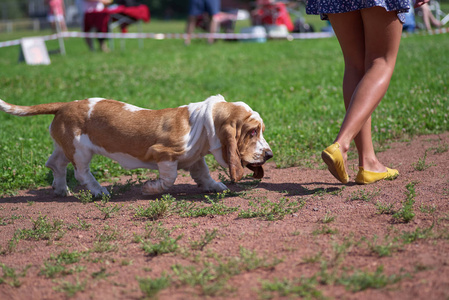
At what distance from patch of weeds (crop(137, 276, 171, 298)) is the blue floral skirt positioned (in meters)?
2.31

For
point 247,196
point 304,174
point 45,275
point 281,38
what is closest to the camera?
point 45,275

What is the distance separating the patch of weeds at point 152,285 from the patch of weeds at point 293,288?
1.53 feet

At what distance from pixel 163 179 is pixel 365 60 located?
1.77 m

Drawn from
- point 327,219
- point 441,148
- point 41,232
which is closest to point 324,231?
point 327,219

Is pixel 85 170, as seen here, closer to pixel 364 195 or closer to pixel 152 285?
pixel 152 285

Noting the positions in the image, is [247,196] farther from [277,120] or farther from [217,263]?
[277,120]

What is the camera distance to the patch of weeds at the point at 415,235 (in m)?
2.71

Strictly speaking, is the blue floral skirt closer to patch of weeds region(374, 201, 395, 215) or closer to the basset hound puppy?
the basset hound puppy

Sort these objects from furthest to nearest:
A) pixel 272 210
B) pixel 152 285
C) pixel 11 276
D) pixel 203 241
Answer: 1. pixel 272 210
2. pixel 203 241
3. pixel 11 276
4. pixel 152 285

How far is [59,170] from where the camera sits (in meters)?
4.41

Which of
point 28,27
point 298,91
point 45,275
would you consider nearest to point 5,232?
point 45,275

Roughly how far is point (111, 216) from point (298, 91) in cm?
490

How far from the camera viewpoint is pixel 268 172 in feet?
15.6

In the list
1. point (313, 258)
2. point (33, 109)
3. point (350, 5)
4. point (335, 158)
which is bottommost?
point (313, 258)
